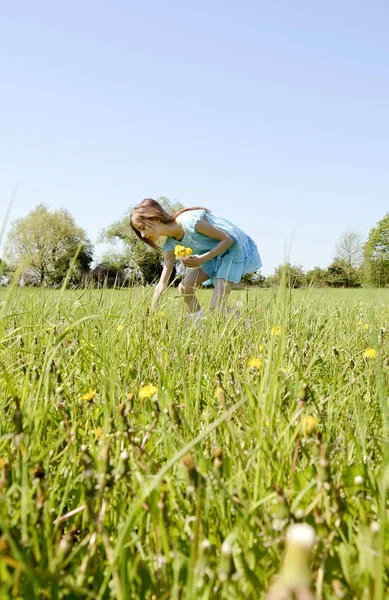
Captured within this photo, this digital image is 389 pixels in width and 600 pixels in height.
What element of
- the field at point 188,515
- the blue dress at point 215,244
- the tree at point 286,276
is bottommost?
the field at point 188,515

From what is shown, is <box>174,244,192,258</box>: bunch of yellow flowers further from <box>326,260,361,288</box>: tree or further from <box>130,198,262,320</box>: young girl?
<box>130,198,262,320</box>: young girl

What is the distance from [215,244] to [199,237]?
20 centimetres

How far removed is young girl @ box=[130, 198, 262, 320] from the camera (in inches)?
213

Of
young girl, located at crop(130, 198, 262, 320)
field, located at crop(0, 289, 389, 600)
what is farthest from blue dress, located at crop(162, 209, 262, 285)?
field, located at crop(0, 289, 389, 600)

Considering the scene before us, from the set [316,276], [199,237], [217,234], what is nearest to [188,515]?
[316,276]

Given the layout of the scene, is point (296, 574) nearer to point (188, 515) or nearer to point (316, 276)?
point (188, 515)

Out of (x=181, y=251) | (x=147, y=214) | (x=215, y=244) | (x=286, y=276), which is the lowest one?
(x=286, y=276)

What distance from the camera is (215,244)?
570cm

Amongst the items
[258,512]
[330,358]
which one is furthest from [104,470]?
[330,358]

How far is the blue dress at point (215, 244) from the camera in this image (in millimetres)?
5494

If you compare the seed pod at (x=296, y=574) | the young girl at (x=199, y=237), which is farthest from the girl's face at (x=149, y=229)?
the seed pod at (x=296, y=574)

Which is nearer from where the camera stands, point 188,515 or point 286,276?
point 188,515

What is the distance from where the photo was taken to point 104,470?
72 cm

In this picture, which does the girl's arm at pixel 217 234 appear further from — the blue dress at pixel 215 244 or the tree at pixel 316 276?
the tree at pixel 316 276
